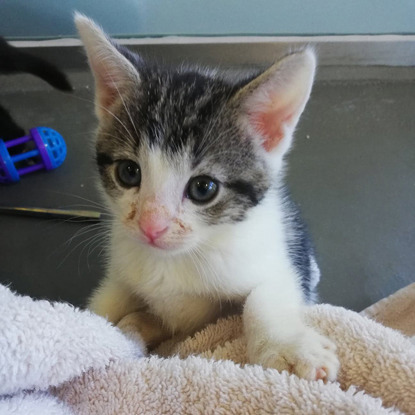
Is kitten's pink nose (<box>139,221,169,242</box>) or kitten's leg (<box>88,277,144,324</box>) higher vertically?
kitten's pink nose (<box>139,221,169,242</box>)

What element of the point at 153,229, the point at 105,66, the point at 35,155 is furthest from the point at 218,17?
the point at 153,229

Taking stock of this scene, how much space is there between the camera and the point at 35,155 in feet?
6.73

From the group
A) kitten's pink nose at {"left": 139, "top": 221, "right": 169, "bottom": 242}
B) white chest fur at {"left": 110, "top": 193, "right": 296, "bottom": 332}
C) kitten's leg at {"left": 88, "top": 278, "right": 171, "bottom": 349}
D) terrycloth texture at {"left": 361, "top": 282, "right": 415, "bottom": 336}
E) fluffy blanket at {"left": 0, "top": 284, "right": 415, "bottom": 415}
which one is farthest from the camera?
terrycloth texture at {"left": 361, "top": 282, "right": 415, "bottom": 336}

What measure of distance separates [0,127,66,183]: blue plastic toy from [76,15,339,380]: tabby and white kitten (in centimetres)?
97

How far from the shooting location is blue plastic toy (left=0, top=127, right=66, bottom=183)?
194cm

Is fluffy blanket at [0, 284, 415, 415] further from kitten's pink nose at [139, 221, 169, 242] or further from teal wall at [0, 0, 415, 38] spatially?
teal wall at [0, 0, 415, 38]

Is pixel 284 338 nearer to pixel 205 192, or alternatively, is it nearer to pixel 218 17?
pixel 205 192

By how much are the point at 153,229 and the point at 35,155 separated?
1.33 metres

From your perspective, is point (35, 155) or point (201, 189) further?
point (35, 155)

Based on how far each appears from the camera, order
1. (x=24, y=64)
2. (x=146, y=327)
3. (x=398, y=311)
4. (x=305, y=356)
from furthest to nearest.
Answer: (x=24, y=64) < (x=398, y=311) < (x=146, y=327) < (x=305, y=356)

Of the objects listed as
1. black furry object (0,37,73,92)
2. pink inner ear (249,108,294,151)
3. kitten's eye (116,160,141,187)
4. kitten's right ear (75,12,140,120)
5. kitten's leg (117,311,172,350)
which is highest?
kitten's right ear (75,12,140,120)

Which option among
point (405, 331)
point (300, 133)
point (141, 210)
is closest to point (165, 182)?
point (141, 210)

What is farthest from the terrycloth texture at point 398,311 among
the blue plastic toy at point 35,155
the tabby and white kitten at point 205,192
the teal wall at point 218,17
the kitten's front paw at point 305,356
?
the teal wall at point 218,17

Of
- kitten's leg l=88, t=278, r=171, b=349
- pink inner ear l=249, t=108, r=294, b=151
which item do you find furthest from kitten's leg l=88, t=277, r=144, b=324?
pink inner ear l=249, t=108, r=294, b=151
